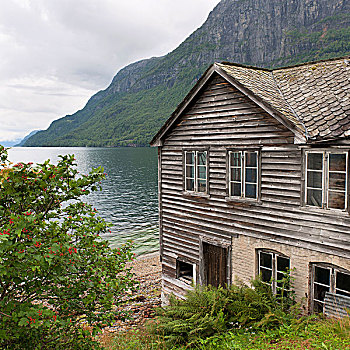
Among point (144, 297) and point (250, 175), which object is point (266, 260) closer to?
point (250, 175)

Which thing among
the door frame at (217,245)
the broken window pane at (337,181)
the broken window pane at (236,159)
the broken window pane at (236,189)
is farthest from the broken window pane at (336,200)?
the door frame at (217,245)

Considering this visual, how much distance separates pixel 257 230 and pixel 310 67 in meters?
6.76

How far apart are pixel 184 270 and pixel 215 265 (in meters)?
2.51

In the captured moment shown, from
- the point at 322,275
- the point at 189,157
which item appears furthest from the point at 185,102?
the point at 322,275

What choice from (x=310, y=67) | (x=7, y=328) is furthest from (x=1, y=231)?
(x=310, y=67)

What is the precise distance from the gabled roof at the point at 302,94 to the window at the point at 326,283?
11.8 ft

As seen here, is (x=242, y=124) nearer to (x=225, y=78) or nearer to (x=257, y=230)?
(x=225, y=78)

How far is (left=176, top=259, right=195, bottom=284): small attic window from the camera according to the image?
1390cm

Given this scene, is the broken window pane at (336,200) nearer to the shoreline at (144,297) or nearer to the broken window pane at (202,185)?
the broken window pane at (202,185)

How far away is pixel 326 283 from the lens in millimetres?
9062

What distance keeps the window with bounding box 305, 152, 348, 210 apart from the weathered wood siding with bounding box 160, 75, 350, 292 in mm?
258

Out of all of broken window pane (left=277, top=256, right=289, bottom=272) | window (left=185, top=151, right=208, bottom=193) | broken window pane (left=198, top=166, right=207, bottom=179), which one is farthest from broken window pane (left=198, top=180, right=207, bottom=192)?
broken window pane (left=277, top=256, right=289, bottom=272)

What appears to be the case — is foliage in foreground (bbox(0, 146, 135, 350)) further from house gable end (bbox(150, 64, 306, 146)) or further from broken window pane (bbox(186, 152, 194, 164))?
broken window pane (bbox(186, 152, 194, 164))

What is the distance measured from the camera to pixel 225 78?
11.2 metres
